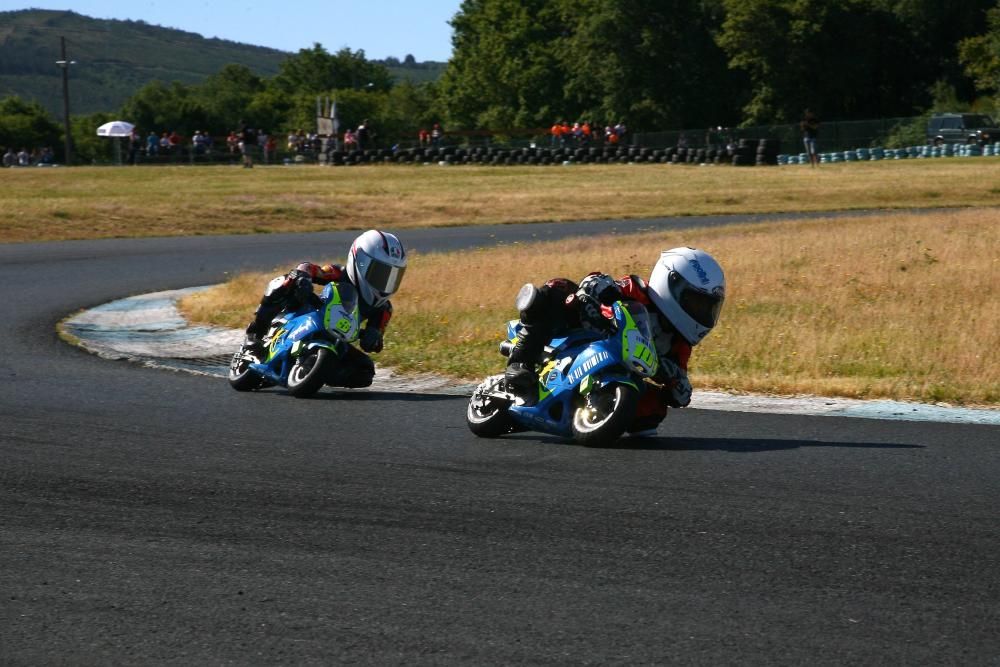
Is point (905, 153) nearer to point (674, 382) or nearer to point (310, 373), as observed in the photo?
point (310, 373)

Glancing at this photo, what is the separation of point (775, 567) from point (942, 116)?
5314 cm

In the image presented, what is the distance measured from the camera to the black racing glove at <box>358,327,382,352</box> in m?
9.77

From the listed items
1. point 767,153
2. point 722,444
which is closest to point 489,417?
point 722,444

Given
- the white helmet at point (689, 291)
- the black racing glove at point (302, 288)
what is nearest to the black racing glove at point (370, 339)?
the black racing glove at point (302, 288)

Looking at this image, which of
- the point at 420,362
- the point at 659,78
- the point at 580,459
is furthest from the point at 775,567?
the point at 659,78

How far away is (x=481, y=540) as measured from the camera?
18.0 feet

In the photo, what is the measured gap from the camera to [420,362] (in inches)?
454

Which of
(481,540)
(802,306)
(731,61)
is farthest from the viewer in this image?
(731,61)

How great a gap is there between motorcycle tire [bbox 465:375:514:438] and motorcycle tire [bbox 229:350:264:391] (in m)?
2.44

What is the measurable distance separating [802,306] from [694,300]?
697cm

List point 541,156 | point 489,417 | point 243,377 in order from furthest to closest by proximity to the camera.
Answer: point 541,156 → point 243,377 → point 489,417

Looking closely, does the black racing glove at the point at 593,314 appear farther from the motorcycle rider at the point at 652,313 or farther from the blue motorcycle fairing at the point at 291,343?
the blue motorcycle fairing at the point at 291,343

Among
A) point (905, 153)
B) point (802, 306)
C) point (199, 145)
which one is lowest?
point (199, 145)

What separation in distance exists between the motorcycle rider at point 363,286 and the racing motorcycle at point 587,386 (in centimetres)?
199
